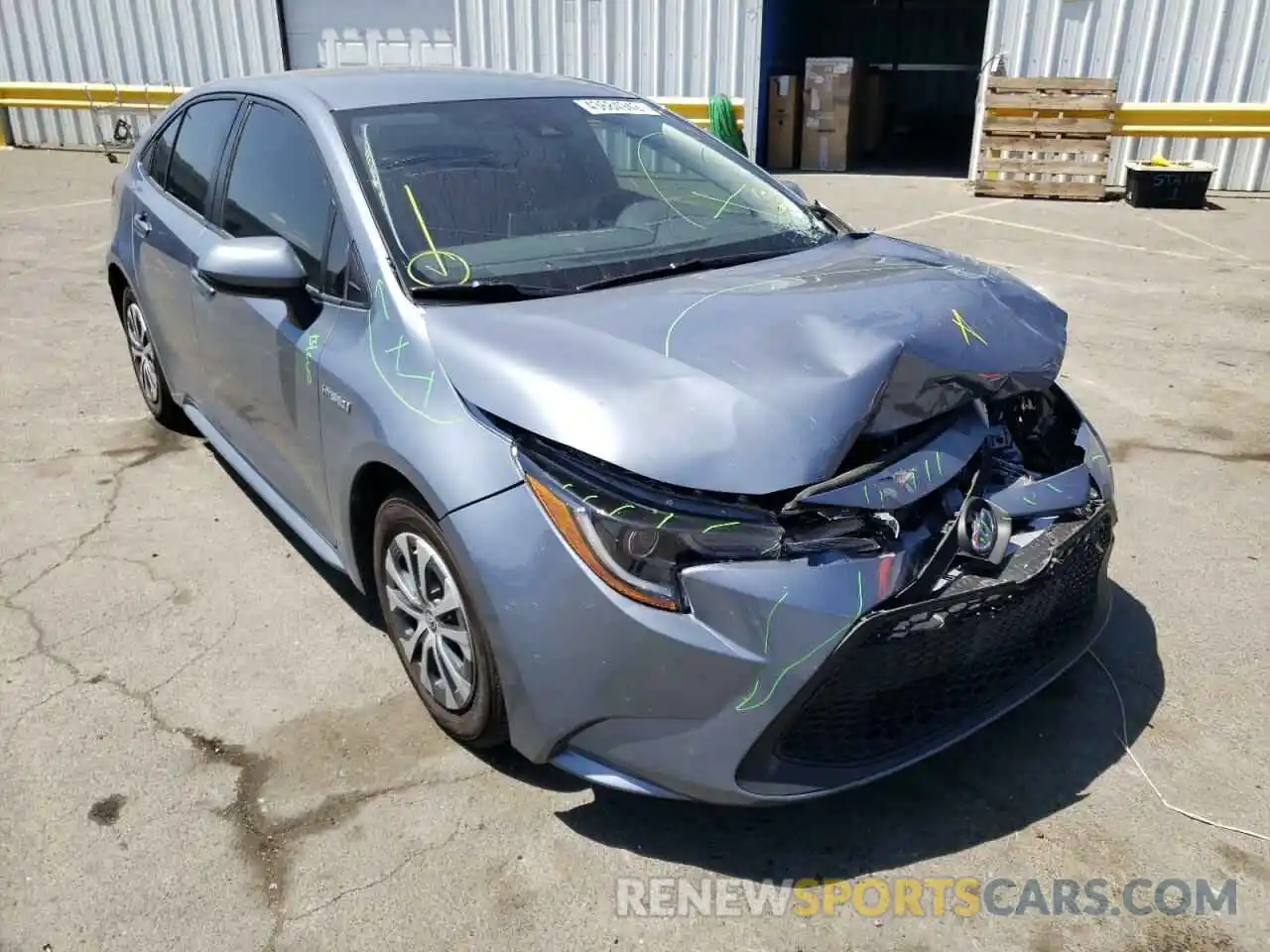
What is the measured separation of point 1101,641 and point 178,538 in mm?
3303

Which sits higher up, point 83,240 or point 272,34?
point 272,34

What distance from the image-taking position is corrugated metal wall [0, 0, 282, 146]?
14695mm

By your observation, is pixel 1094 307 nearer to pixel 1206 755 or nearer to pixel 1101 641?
pixel 1101 641

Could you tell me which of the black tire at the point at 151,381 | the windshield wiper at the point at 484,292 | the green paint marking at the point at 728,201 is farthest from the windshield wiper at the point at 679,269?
the black tire at the point at 151,381

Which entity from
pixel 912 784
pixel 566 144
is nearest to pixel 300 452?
pixel 566 144

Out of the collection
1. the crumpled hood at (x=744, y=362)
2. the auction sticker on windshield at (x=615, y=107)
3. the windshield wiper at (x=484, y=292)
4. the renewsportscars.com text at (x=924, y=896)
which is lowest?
the renewsportscars.com text at (x=924, y=896)

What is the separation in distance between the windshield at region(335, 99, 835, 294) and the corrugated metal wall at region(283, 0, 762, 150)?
401 inches

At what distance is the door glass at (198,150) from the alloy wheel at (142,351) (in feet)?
2.42

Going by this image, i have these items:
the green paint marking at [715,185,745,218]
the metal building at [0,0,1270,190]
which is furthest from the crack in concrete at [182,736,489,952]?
the metal building at [0,0,1270,190]

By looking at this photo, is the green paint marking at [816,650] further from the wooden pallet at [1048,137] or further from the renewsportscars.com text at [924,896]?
the wooden pallet at [1048,137]

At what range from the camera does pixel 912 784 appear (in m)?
2.52

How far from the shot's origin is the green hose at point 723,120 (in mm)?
12984

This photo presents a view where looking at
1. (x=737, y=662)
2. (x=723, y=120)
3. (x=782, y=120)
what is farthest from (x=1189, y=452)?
(x=782, y=120)

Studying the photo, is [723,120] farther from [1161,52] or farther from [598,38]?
[1161,52]
